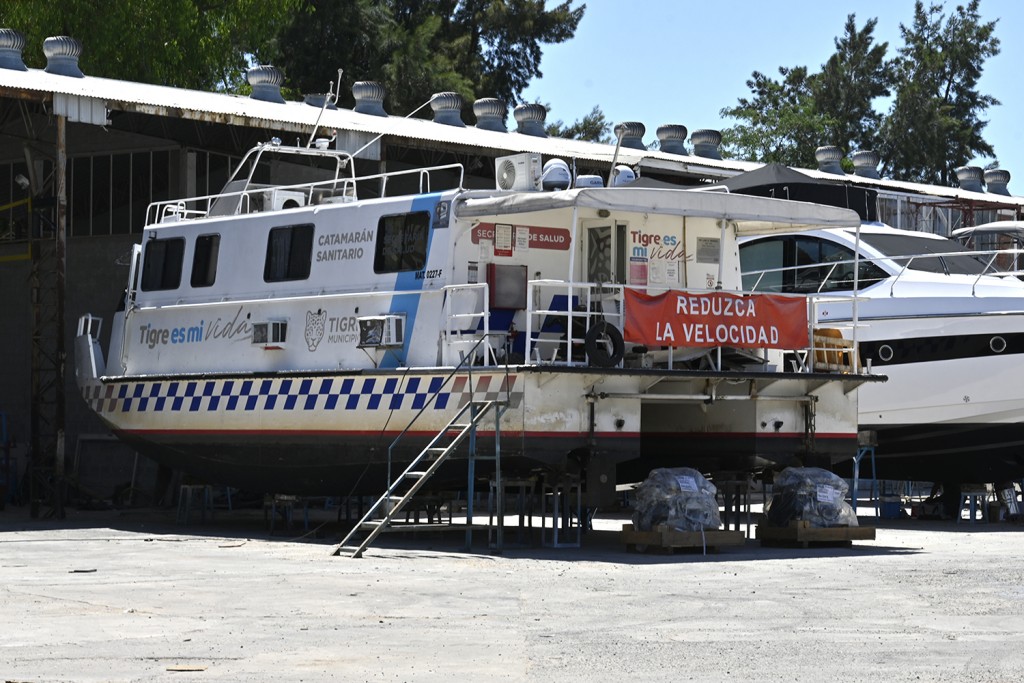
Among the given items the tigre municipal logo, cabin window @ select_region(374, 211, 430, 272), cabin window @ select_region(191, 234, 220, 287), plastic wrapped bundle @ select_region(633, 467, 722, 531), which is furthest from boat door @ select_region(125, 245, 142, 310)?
plastic wrapped bundle @ select_region(633, 467, 722, 531)

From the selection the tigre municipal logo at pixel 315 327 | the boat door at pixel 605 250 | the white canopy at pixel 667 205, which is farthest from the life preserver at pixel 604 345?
the tigre municipal logo at pixel 315 327

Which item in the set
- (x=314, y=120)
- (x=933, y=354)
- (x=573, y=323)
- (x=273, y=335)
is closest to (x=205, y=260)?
(x=273, y=335)

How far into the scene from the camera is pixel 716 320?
616 inches

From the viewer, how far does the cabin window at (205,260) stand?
18656 mm

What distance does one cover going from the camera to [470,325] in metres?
15.9

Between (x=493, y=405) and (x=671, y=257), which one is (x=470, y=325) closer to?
(x=493, y=405)

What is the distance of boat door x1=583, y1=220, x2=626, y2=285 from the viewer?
16.8 metres

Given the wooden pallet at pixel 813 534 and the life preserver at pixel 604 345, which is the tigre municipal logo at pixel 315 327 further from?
the wooden pallet at pixel 813 534

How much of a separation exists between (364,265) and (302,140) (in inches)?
359

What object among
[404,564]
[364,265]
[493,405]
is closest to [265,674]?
[404,564]

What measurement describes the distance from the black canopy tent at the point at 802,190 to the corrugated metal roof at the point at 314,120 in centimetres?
260

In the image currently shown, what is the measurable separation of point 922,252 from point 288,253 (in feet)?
26.7

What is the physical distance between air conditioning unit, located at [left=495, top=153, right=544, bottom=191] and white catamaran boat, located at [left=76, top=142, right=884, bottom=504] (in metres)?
0.02

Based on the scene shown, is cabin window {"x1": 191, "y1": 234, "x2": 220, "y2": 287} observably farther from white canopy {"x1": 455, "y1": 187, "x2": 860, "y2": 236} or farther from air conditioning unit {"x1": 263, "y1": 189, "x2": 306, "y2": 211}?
white canopy {"x1": 455, "y1": 187, "x2": 860, "y2": 236}
